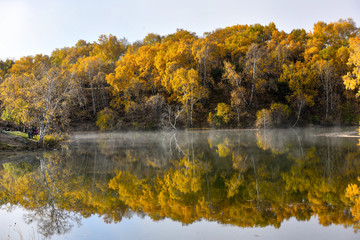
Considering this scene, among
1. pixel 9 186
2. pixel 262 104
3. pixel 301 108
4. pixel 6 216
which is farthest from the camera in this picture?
pixel 262 104

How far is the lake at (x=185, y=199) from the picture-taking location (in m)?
9.31

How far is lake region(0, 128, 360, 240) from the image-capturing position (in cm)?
931

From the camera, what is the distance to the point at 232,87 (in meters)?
67.7

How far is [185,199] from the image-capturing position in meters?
12.4

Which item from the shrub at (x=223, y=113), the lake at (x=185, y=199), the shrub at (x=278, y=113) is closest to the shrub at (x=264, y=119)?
the shrub at (x=278, y=113)

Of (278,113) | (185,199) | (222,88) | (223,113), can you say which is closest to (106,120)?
(223,113)

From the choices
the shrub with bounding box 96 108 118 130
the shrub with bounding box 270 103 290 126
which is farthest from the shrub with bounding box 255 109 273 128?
the shrub with bounding box 96 108 118 130

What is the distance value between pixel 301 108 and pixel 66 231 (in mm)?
57297

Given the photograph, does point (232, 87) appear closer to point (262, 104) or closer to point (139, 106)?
point (262, 104)

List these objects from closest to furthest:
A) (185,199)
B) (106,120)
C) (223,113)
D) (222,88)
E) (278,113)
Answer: (185,199)
(278,113)
(223,113)
(106,120)
(222,88)

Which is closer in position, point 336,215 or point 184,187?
point 336,215

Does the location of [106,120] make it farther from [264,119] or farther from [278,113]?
[278,113]

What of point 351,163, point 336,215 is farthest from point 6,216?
point 351,163

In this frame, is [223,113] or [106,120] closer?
[223,113]
